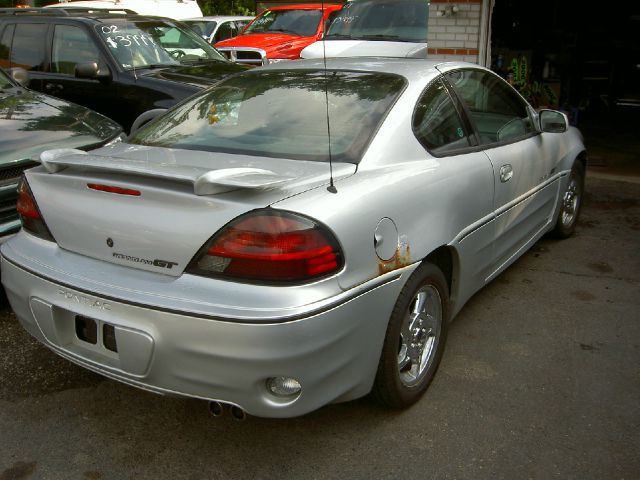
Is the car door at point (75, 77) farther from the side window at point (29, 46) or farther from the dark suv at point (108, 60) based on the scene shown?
the side window at point (29, 46)

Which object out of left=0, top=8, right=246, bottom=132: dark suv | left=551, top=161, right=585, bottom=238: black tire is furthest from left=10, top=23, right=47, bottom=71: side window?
left=551, top=161, right=585, bottom=238: black tire

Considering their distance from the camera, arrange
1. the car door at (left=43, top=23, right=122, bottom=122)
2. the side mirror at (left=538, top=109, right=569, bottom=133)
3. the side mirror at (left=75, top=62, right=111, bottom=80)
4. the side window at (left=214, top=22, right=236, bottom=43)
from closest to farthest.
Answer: the side mirror at (left=538, top=109, right=569, bottom=133) < the side mirror at (left=75, top=62, right=111, bottom=80) < the car door at (left=43, top=23, right=122, bottom=122) < the side window at (left=214, top=22, right=236, bottom=43)

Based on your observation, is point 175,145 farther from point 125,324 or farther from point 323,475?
point 323,475

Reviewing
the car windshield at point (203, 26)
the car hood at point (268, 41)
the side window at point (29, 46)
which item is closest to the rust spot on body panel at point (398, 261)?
the side window at point (29, 46)

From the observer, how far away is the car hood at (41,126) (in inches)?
165

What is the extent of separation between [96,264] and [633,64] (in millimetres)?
13486

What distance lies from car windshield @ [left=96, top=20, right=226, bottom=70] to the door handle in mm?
4631

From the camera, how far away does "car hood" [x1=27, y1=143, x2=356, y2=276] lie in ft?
7.97

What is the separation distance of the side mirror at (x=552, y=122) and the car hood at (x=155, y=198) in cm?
217

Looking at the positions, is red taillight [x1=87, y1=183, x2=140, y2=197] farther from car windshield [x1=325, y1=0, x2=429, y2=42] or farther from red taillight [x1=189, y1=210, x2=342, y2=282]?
car windshield [x1=325, y1=0, x2=429, y2=42]

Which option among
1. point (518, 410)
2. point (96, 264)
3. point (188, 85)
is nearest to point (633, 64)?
point (188, 85)

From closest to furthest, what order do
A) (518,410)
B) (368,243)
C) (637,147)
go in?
1. (368,243)
2. (518,410)
3. (637,147)

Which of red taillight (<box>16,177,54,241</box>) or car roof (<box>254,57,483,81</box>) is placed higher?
car roof (<box>254,57,483,81</box>)

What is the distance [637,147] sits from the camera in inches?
399
